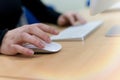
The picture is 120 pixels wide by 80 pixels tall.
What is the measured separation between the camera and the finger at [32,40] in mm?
765

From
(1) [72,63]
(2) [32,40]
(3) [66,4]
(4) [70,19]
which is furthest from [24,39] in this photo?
(3) [66,4]

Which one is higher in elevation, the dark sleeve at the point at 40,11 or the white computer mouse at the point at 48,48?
the dark sleeve at the point at 40,11

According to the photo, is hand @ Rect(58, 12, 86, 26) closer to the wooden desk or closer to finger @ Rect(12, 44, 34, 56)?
the wooden desk

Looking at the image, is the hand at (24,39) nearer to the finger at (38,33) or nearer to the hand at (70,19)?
the finger at (38,33)

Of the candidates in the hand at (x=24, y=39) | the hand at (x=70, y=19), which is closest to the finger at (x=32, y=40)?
the hand at (x=24, y=39)

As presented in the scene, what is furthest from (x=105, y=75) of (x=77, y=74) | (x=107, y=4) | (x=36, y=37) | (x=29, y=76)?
(x=107, y=4)

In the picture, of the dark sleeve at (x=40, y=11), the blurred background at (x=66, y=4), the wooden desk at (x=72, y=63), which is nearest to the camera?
the wooden desk at (x=72, y=63)

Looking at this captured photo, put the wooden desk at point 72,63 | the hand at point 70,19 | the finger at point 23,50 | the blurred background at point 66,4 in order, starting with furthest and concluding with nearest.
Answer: the blurred background at point 66,4 < the hand at point 70,19 < the finger at point 23,50 < the wooden desk at point 72,63

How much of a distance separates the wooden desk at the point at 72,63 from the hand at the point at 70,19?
371mm

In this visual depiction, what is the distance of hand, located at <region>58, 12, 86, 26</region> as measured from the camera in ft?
4.05

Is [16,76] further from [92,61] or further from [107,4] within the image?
[107,4]

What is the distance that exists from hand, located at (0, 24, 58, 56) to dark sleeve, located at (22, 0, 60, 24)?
→ 0.61m

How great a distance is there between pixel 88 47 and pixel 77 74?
22 cm

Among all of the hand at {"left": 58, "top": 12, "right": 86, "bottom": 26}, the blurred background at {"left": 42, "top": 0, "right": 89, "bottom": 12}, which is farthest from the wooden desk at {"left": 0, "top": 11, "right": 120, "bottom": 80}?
the blurred background at {"left": 42, "top": 0, "right": 89, "bottom": 12}
